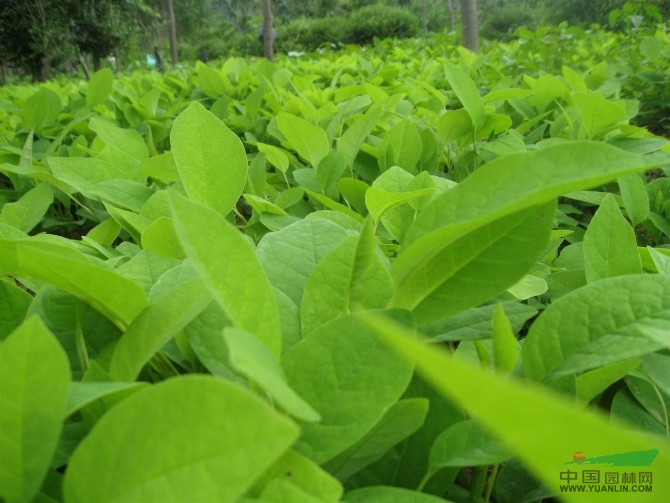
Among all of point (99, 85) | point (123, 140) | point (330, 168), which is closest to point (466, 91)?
point (330, 168)

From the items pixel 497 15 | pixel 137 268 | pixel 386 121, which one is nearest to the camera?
pixel 137 268

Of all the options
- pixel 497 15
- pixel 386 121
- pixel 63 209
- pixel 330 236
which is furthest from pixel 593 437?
pixel 497 15

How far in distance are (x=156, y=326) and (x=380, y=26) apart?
20.6 meters

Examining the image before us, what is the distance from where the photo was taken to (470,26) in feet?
20.5

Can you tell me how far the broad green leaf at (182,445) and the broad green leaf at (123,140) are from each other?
933 millimetres

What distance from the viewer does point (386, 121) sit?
5.05ft

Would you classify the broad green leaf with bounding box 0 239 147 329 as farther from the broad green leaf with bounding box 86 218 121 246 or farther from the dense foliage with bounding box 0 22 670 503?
the broad green leaf with bounding box 86 218 121 246

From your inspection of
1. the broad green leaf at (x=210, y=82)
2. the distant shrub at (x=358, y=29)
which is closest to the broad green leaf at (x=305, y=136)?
the broad green leaf at (x=210, y=82)

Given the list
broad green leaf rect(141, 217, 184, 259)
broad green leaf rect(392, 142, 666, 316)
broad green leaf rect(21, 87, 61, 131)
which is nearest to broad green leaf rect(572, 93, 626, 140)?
broad green leaf rect(392, 142, 666, 316)

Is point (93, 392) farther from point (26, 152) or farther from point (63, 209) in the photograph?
point (63, 209)

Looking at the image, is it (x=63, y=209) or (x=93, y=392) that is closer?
(x=93, y=392)

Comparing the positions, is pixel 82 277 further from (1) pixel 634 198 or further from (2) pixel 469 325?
(1) pixel 634 198

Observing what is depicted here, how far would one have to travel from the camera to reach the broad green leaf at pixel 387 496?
43cm

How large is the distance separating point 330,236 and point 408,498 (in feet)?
0.99
